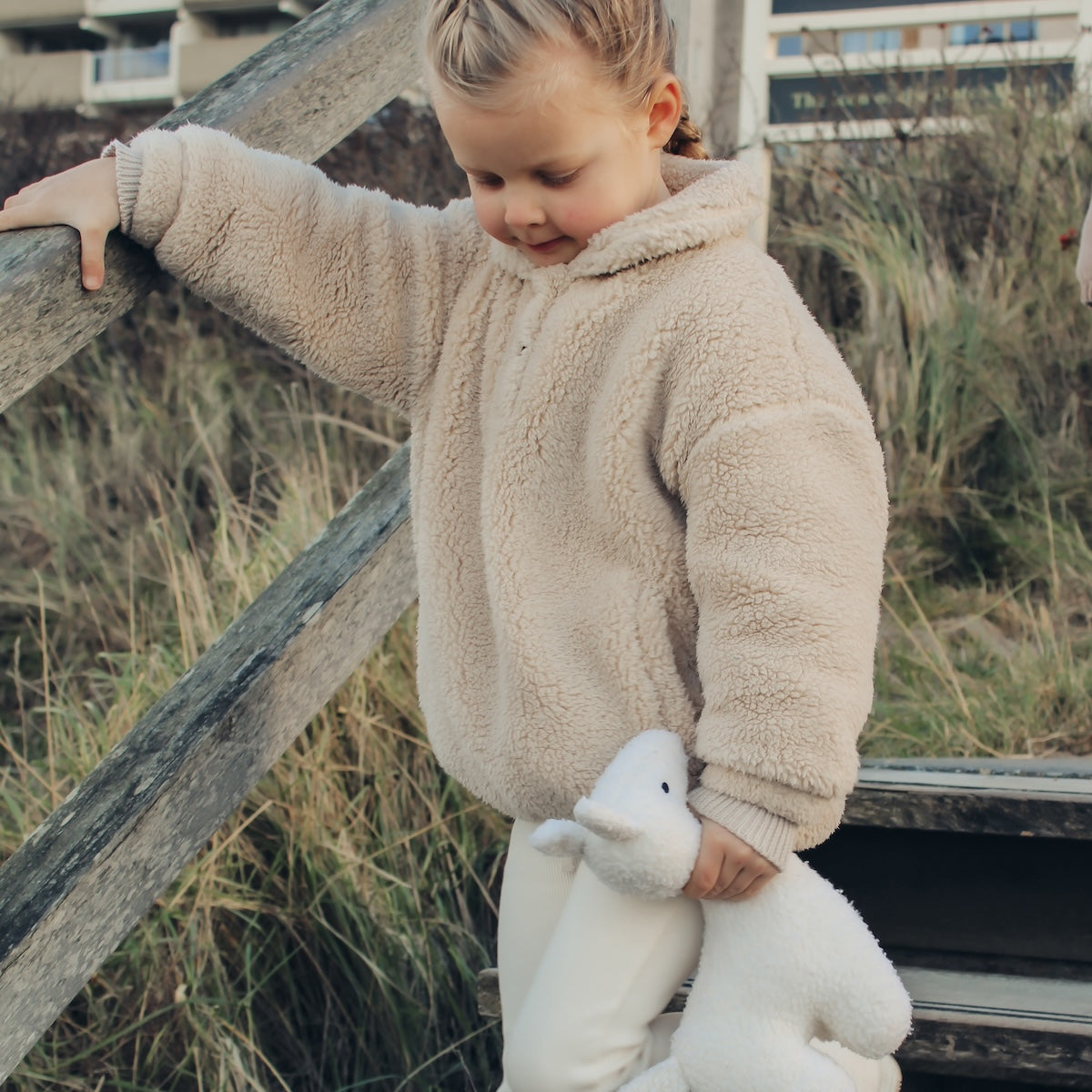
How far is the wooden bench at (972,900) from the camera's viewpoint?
1.81m

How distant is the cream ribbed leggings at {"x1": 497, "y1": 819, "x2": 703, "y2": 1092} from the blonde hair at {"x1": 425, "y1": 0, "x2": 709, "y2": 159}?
2.66 ft

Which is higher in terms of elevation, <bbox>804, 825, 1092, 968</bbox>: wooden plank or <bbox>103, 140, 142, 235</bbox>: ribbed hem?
<bbox>103, 140, 142, 235</bbox>: ribbed hem

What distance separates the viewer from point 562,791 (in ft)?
4.94

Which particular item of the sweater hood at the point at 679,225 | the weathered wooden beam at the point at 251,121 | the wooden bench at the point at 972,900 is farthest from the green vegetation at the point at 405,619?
the sweater hood at the point at 679,225

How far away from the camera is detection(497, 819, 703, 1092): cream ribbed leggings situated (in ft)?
4.66

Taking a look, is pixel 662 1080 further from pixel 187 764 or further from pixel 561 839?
pixel 187 764

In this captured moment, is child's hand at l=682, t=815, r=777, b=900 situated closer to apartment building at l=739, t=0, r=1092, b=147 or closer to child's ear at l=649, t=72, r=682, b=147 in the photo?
child's ear at l=649, t=72, r=682, b=147

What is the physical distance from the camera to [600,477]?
1.47m

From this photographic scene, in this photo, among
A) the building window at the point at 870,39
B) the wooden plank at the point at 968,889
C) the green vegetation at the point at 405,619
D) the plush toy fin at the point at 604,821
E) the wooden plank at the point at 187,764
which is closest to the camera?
the plush toy fin at the point at 604,821

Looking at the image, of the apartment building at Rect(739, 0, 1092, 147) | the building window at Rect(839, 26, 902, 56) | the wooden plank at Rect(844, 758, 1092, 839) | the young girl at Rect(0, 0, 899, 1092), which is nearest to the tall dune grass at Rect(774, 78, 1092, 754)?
the apartment building at Rect(739, 0, 1092, 147)

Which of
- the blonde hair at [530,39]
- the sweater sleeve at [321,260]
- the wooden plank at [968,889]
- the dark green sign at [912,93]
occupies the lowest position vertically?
the wooden plank at [968,889]

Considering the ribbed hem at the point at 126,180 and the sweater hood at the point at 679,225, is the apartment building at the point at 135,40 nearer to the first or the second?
the ribbed hem at the point at 126,180

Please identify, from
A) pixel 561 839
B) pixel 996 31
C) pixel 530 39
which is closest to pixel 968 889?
pixel 561 839

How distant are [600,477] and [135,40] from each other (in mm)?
26467
